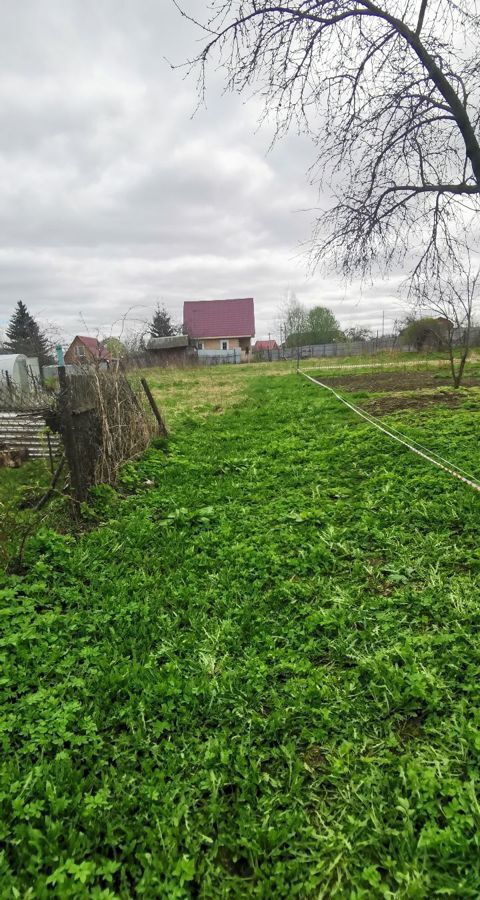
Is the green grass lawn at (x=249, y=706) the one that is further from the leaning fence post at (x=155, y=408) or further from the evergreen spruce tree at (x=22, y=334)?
the evergreen spruce tree at (x=22, y=334)

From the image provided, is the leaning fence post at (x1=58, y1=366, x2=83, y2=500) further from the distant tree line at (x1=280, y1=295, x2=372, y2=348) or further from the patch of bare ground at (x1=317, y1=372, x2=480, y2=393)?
the distant tree line at (x1=280, y1=295, x2=372, y2=348)

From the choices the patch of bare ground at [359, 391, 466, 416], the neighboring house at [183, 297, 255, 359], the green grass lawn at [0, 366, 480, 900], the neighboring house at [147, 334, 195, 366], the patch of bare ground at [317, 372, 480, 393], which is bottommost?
the green grass lawn at [0, 366, 480, 900]

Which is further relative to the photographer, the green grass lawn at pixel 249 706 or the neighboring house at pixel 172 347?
the neighboring house at pixel 172 347

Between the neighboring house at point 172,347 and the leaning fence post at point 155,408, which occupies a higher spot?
the neighboring house at point 172,347

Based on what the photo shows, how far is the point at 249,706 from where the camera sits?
198 centimetres

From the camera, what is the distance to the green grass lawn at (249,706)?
141 centimetres

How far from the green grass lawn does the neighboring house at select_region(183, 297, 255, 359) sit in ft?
150

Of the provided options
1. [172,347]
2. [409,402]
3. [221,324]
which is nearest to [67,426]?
[409,402]

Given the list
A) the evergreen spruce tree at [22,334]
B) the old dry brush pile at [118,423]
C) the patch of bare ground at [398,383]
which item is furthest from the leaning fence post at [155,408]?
the evergreen spruce tree at [22,334]

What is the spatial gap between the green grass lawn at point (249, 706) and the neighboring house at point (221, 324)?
45.8m

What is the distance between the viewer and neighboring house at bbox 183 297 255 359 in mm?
48531

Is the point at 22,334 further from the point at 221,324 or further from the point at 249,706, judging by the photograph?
the point at 249,706

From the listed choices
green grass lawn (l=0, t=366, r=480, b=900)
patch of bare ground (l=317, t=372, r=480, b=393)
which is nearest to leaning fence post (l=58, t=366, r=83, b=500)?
green grass lawn (l=0, t=366, r=480, b=900)

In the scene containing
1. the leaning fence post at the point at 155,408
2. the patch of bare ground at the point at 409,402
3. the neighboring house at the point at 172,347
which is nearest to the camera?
the leaning fence post at the point at 155,408
